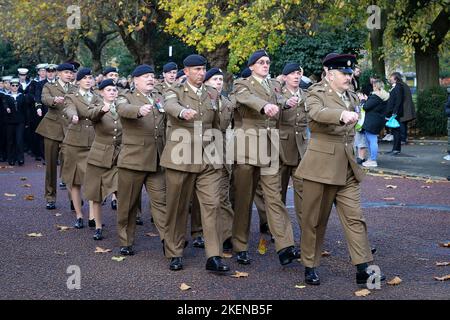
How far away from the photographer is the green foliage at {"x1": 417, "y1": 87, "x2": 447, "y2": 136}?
23969 millimetres

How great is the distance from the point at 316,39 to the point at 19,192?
11.1 m

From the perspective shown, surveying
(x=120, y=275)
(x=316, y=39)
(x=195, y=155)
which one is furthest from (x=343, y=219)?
(x=316, y=39)

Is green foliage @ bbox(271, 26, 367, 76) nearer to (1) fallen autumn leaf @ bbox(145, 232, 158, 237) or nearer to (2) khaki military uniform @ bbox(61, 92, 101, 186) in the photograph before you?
(2) khaki military uniform @ bbox(61, 92, 101, 186)

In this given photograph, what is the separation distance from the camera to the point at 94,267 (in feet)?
27.6

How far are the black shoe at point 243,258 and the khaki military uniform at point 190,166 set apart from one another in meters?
0.44

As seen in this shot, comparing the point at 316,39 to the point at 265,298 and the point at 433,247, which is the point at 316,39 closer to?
the point at 433,247

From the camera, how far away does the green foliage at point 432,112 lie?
2397 cm

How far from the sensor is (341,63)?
7.63m

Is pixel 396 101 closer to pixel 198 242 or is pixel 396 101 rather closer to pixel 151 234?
pixel 151 234

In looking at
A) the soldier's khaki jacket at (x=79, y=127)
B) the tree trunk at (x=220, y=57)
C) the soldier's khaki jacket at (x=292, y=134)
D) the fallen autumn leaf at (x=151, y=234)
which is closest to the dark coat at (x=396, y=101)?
the tree trunk at (x=220, y=57)

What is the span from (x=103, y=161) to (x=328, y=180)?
344 centimetres
